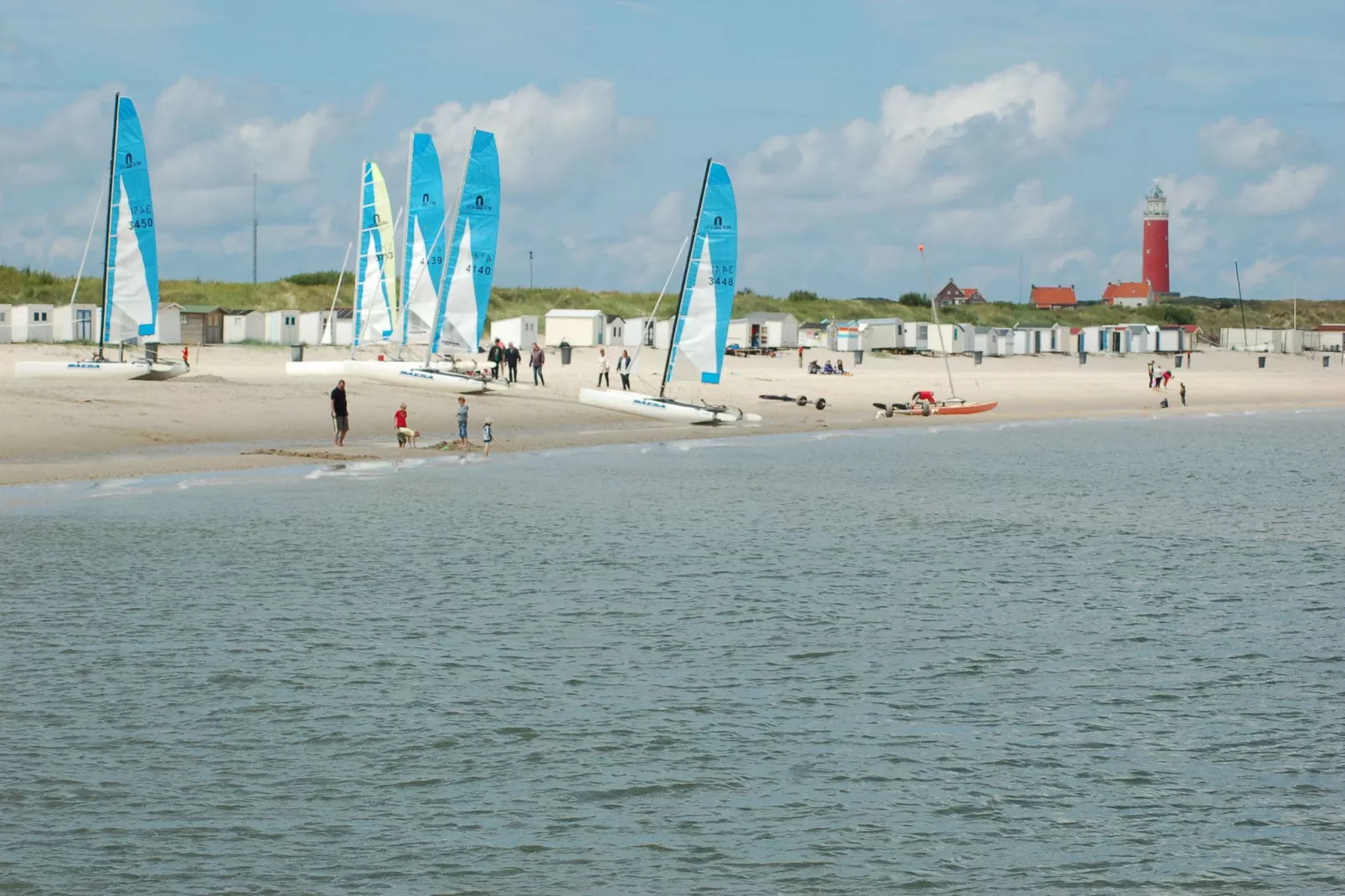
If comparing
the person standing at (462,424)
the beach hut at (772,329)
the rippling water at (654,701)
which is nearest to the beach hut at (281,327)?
the beach hut at (772,329)

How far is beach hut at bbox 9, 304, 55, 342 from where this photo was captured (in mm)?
67312

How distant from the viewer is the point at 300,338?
7794 centimetres

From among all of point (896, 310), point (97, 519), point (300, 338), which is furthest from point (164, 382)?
point (896, 310)

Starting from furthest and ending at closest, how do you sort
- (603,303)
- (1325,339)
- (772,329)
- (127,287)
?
(1325,339)
(603,303)
(772,329)
(127,287)

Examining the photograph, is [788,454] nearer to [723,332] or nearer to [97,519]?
[723,332]

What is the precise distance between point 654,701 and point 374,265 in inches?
1782

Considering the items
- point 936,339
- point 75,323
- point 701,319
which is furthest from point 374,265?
point 936,339

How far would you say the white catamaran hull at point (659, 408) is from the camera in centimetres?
4759

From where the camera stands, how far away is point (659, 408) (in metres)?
47.9

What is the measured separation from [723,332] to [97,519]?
27432 mm

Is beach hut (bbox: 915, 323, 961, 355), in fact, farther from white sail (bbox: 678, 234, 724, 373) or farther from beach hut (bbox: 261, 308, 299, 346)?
white sail (bbox: 678, 234, 724, 373)

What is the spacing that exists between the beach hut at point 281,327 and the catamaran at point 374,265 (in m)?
20.1

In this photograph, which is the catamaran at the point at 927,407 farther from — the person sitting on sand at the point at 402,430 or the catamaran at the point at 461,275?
the person sitting on sand at the point at 402,430

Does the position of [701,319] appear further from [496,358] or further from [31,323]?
[31,323]
